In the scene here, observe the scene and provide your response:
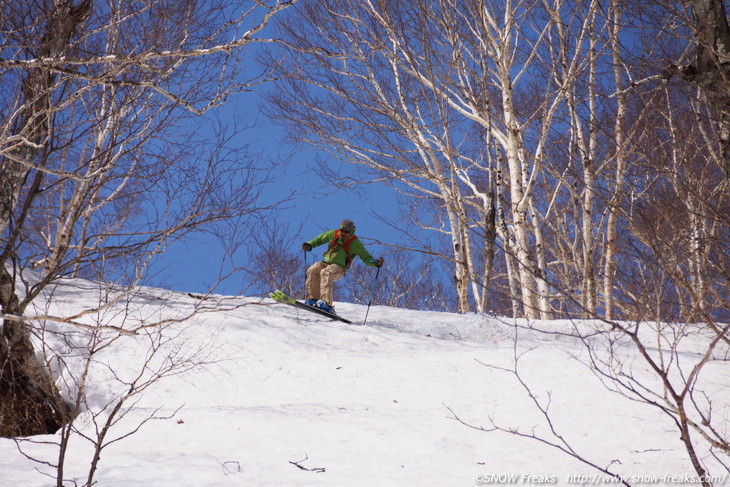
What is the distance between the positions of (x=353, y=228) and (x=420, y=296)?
11850 mm

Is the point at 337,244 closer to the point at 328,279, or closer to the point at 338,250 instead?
the point at 338,250

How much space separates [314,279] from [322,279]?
0.76ft

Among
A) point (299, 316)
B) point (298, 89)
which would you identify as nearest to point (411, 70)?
point (298, 89)

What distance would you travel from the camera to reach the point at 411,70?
29.8 ft

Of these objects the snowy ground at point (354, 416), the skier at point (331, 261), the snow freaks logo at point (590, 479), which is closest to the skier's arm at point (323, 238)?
the skier at point (331, 261)

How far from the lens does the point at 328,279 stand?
8.22m

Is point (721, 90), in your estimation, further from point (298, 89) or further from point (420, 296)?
point (420, 296)

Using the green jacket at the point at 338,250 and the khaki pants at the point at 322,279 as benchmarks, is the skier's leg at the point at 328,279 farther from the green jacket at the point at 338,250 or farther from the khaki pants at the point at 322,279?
the green jacket at the point at 338,250

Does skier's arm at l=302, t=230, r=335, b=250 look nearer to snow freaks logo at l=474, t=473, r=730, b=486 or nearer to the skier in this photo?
the skier

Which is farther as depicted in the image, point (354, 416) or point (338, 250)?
point (338, 250)

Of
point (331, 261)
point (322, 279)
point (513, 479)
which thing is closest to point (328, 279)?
point (322, 279)

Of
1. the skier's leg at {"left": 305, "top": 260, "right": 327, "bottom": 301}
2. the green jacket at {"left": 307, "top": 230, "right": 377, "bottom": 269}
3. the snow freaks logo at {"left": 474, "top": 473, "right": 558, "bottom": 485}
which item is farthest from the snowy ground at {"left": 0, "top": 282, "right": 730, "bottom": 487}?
the green jacket at {"left": 307, "top": 230, "right": 377, "bottom": 269}

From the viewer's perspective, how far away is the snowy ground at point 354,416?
3.66 meters

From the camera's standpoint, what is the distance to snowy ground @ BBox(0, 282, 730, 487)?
3.66 meters
